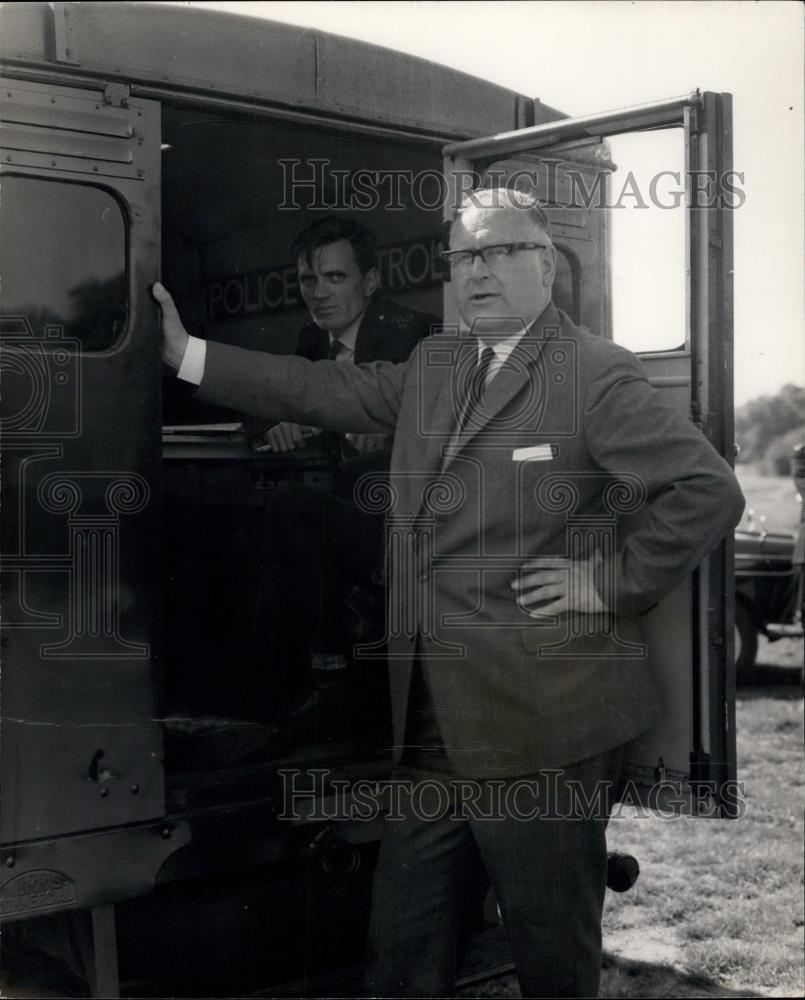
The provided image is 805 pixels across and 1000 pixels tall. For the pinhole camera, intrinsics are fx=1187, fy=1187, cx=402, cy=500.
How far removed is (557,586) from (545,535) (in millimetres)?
138

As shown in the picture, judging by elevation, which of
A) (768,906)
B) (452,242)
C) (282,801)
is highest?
(452,242)

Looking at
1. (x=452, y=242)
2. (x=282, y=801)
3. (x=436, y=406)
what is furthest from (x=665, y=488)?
(x=282, y=801)

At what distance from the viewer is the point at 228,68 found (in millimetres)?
3295

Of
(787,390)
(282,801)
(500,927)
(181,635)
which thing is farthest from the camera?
(787,390)

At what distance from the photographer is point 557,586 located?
3021 millimetres

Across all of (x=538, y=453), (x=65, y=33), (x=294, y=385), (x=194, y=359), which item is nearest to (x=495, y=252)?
(x=538, y=453)

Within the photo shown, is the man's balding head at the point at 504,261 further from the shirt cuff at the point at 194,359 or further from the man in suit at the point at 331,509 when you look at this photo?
the man in suit at the point at 331,509

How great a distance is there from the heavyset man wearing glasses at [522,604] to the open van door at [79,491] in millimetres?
219

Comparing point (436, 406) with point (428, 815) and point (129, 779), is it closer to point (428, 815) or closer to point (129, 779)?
point (428, 815)

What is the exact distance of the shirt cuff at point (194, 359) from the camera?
10.8 feet

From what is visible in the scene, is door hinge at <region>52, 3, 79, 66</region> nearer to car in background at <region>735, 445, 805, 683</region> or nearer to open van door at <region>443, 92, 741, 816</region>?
open van door at <region>443, 92, 741, 816</region>

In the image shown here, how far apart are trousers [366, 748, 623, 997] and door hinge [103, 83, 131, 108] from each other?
1.95m

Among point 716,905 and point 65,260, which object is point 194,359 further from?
point 716,905

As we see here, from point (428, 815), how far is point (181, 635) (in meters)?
2.12
